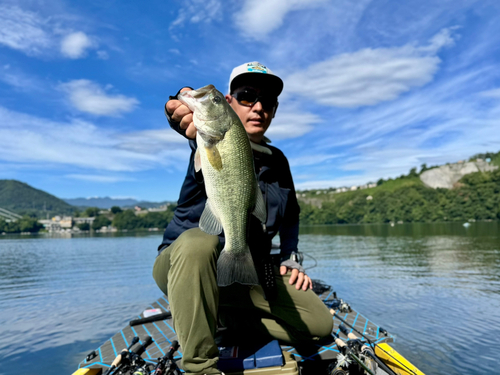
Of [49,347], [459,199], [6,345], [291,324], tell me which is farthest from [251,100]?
[459,199]

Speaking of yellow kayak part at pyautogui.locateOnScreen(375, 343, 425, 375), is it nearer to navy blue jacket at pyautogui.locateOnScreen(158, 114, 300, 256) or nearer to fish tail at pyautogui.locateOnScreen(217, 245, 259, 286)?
navy blue jacket at pyautogui.locateOnScreen(158, 114, 300, 256)

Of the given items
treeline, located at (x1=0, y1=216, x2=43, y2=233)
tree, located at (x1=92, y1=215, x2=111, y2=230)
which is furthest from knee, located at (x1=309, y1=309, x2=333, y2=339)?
tree, located at (x1=92, y1=215, x2=111, y2=230)

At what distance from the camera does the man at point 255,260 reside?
2613 mm

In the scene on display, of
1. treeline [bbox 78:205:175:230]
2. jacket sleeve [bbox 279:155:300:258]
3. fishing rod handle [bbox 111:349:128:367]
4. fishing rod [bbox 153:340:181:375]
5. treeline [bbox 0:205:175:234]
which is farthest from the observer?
treeline [bbox 78:205:175:230]

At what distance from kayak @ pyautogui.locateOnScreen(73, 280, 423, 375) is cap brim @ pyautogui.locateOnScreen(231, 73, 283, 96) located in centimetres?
275

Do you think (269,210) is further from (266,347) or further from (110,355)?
(110,355)

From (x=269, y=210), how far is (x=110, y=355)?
2.84 metres

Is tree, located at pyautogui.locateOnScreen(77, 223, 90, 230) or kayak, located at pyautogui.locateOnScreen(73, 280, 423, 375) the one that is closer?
kayak, located at pyautogui.locateOnScreen(73, 280, 423, 375)

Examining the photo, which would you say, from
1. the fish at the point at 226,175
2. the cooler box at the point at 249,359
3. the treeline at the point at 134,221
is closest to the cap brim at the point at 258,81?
the fish at the point at 226,175

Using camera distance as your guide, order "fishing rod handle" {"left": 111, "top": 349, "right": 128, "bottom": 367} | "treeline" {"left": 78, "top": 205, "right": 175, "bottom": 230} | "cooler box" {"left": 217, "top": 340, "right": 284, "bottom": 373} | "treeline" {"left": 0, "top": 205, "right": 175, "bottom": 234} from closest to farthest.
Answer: "cooler box" {"left": 217, "top": 340, "right": 284, "bottom": 373}
"fishing rod handle" {"left": 111, "top": 349, "right": 128, "bottom": 367}
"treeline" {"left": 0, "top": 205, "right": 175, "bottom": 234}
"treeline" {"left": 78, "top": 205, "right": 175, "bottom": 230}

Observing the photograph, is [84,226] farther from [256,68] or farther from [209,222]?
[209,222]

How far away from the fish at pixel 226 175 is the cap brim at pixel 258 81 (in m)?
1.34

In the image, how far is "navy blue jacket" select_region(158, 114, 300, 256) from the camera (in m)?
3.14

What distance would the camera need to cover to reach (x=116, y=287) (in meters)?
17.7
